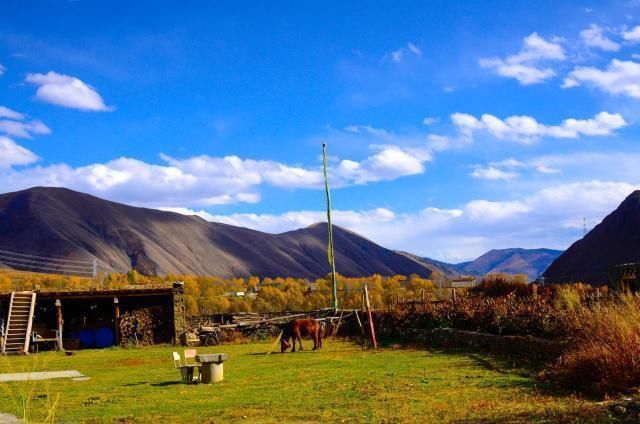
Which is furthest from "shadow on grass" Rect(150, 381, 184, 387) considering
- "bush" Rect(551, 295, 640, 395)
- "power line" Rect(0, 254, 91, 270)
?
"power line" Rect(0, 254, 91, 270)

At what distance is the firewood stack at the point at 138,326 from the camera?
37.3 meters

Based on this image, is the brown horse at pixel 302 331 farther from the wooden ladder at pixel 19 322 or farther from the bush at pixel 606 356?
the wooden ladder at pixel 19 322

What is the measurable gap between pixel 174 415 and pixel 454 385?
6307 millimetres

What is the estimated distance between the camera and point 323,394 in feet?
50.0

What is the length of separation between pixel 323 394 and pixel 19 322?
25769 millimetres

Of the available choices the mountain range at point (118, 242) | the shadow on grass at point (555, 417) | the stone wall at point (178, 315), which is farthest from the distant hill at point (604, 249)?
the mountain range at point (118, 242)

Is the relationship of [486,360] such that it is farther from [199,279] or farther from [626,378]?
[199,279]

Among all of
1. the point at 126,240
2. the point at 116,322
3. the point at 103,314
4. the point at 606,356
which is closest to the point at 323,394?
the point at 606,356

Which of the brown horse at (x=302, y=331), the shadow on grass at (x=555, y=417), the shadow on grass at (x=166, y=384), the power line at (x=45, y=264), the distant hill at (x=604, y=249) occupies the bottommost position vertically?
the shadow on grass at (x=166, y=384)

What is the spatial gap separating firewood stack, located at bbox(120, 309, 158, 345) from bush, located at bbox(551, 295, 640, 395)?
1039 inches

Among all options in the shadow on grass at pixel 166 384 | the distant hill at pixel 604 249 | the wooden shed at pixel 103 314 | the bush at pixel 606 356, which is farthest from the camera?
the distant hill at pixel 604 249

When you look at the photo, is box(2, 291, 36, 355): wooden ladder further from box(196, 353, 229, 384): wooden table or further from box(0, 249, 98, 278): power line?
box(0, 249, 98, 278): power line

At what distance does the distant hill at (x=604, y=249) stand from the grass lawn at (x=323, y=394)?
229 feet

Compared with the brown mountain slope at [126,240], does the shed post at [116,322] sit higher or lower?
lower
